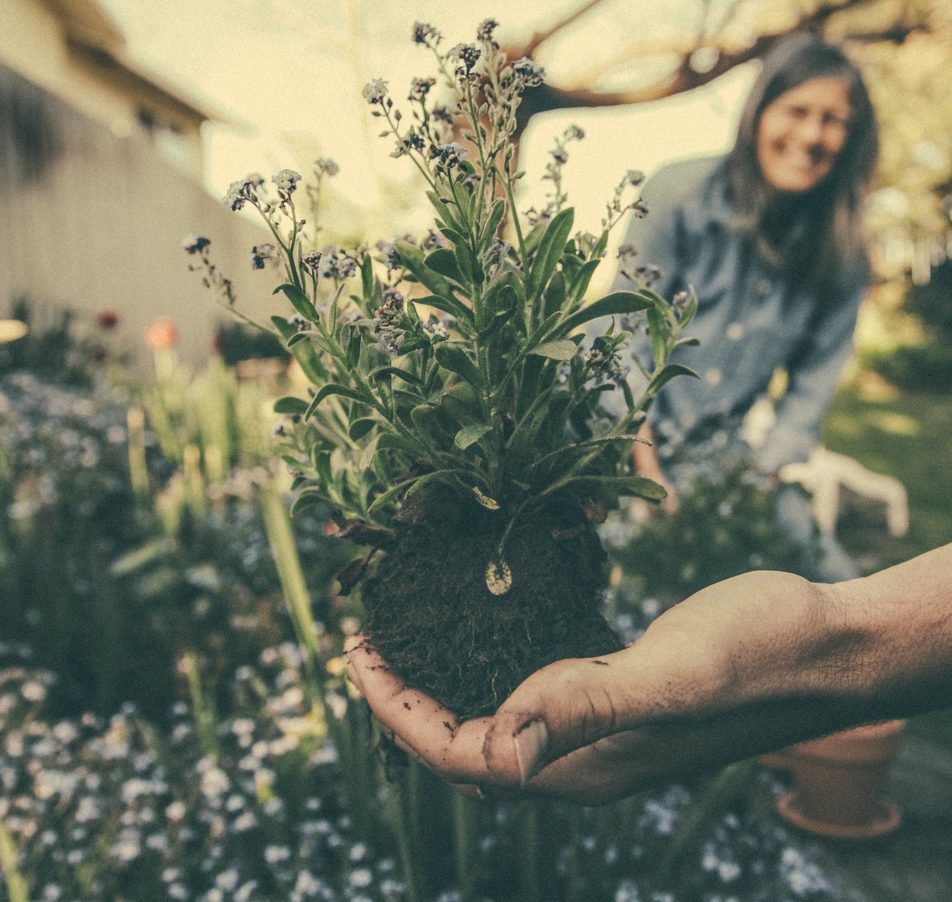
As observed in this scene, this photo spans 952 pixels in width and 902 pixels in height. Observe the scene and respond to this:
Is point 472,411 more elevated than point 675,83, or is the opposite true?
point 675,83

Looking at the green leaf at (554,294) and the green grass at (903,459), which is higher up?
the green leaf at (554,294)

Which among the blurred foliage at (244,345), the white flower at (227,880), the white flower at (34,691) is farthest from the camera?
the blurred foliage at (244,345)

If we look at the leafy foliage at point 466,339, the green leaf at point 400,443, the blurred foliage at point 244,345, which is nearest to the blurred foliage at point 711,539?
the leafy foliage at point 466,339

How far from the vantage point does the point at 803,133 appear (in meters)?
2.78

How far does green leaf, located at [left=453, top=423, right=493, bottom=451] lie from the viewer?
952mm

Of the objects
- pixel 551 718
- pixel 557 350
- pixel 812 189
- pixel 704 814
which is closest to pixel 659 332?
pixel 557 350

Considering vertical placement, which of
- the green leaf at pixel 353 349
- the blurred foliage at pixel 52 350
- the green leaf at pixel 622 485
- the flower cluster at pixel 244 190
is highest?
the blurred foliage at pixel 52 350

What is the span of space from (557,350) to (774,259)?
2344mm

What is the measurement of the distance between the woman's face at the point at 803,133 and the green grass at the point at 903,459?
1.89 meters

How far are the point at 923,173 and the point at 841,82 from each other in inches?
544

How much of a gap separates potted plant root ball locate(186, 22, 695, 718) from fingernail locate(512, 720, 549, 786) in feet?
0.80

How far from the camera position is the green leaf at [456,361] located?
38.8 inches

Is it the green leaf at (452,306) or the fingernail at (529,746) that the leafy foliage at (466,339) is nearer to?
the green leaf at (452,306)

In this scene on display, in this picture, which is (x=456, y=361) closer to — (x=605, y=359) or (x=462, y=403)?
(x=462, y=403)
